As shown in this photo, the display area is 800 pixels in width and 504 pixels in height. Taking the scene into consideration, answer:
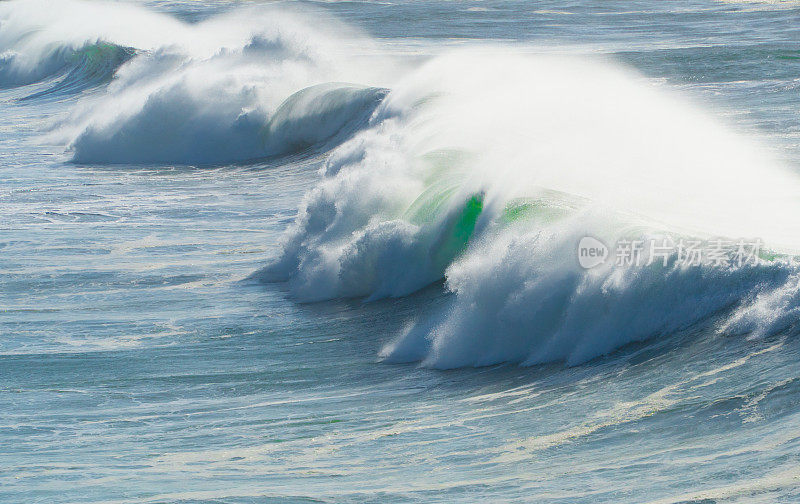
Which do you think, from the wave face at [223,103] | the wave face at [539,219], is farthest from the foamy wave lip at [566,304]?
the wave face at [223,103]

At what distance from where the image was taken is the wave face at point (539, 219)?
6641mm

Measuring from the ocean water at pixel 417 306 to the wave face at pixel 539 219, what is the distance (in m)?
0.02

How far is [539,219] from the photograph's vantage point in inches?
320

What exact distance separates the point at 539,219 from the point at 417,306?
1310 mm

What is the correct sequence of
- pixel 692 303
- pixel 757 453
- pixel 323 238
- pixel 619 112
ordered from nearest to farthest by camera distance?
pixel 757 453, pixel 692 303, pixel 323 238, pixel 619 112

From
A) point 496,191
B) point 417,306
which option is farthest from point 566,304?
point 496,191

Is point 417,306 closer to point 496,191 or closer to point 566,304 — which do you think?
point 496,191

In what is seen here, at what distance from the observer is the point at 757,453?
4.72 meters

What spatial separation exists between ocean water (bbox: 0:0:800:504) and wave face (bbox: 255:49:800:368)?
0.08ft

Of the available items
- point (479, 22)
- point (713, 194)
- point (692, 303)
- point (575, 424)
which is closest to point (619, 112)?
point (713, 194)

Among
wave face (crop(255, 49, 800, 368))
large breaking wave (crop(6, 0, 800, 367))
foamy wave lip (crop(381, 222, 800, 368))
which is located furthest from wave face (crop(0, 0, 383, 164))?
foamy wave lip (crop(381, 222, 800, 368))

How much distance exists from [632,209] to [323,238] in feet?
10.3

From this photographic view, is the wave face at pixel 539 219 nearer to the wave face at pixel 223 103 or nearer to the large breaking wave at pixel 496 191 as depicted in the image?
the large breaking wave at pixel 496 191

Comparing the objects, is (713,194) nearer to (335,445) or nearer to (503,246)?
(503,246)
